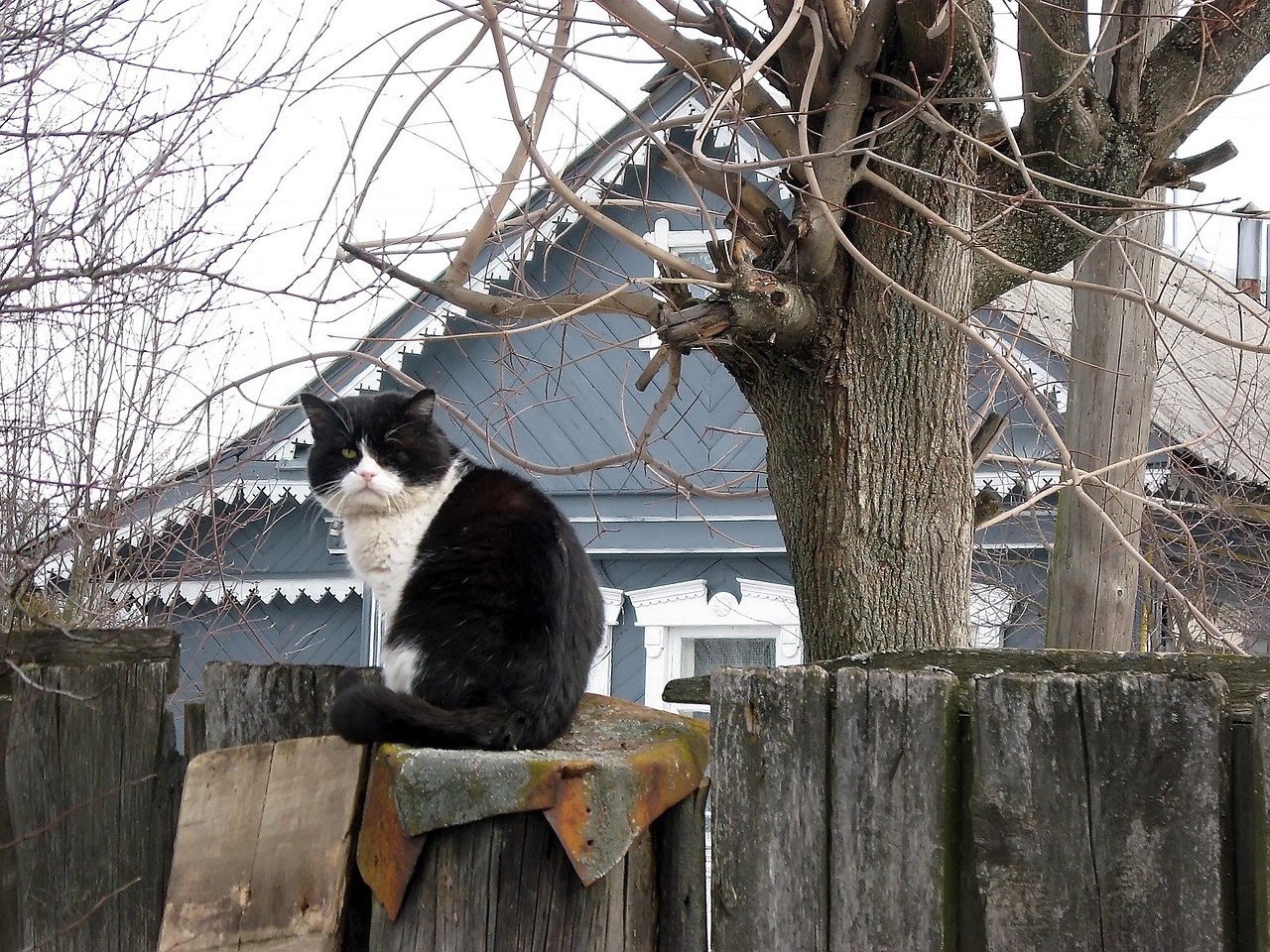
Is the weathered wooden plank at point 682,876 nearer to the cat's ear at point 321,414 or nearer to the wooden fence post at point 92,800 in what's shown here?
the wooden fence post at point 92,800

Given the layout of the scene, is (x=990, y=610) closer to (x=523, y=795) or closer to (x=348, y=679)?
(x=348, y=679)

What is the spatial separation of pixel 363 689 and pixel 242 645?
7891mm

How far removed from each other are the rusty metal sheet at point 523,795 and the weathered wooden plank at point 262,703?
18.6 inches

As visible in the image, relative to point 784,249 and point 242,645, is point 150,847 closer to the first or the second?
point 784,249

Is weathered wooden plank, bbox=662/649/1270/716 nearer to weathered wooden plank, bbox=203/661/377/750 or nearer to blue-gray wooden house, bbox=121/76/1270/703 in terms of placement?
weathered wooden plank, bbox=203/661/377/750

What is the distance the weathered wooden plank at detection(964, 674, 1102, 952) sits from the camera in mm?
1607

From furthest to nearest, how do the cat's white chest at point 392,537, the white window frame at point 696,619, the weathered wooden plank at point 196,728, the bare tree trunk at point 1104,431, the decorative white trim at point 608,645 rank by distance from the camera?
the decorative white trim at point 608,645, the white window frame at point 696,619, the bare tree trunk at point 1104,431, the cat's white chest at point 392,537, the weathered wooden plank at point 196,728

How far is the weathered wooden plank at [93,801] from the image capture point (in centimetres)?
241

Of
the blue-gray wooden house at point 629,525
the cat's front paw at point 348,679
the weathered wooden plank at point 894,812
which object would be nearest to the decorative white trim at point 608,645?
the blue-gray wooden house at point 629,525

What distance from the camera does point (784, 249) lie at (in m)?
3.05

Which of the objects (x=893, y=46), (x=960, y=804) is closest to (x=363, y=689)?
(x=960, y=804)

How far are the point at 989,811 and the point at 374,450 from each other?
7.45ft

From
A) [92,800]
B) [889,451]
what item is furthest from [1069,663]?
[92,800]

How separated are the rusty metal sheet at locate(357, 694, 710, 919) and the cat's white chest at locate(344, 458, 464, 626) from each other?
1035 millimetres
